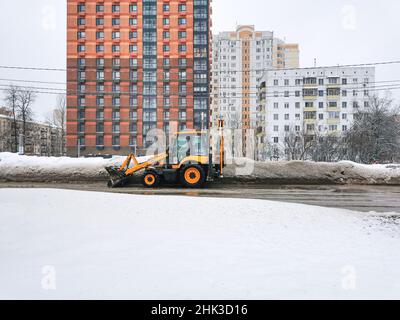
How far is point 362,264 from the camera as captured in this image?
177 inches

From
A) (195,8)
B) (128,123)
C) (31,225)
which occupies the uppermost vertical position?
(195,8)

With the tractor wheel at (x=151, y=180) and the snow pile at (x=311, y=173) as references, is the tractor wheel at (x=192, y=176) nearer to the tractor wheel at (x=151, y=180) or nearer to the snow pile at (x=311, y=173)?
the tractor wheel at (x=151, y=180)

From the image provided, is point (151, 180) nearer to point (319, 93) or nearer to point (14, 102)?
point (14, 102)

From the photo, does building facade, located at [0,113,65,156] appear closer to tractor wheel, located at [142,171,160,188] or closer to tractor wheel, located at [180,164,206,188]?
tractor wheel, located at [142,171,160,188]

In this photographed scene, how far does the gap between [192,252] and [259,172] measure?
1347 cm

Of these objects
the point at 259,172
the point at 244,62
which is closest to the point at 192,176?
the point at 259,172

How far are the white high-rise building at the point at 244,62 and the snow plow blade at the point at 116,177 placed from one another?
385ft

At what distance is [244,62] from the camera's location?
14875 cm

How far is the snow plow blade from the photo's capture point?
50.0 ft

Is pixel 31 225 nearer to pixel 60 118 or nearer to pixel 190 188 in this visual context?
pixel 190 188

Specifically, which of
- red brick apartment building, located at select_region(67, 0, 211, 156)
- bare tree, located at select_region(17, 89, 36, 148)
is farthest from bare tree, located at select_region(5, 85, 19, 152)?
red brick apartment building, located at select_region(67, 0, 211, 156)

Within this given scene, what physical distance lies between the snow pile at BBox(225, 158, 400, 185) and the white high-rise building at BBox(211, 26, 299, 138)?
11302cm

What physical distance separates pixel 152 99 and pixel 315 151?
48246 millimetres
